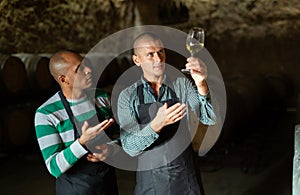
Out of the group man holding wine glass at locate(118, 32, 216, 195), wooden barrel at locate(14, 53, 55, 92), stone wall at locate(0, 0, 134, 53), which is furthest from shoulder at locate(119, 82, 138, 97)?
stone wall at locate(0, 0, 134, 53)

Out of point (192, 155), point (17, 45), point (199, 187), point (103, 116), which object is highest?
point (103, 116)

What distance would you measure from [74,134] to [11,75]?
10.8 ft

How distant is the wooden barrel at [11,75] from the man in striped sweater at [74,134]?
315cm

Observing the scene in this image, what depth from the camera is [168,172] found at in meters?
1.60

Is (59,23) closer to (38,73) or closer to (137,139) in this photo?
(38,73)

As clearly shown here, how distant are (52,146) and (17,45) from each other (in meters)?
5.78

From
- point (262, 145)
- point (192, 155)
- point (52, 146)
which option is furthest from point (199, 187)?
point (262, 145)

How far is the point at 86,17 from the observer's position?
23.6 ft

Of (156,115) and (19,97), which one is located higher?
(156,115)

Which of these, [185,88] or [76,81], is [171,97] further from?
[76,81]

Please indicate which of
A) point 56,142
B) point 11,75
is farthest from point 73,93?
point 11,75

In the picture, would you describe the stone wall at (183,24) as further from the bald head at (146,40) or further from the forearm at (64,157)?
the forearm at (64,157)

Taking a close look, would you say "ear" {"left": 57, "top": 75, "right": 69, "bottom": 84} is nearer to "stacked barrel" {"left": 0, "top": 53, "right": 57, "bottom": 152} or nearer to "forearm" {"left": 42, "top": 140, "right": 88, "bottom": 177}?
"forearm" {"left": 42, "top": 140, "right": 88, "bottom": 177}

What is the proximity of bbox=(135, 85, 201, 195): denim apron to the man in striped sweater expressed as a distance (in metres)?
0.14
